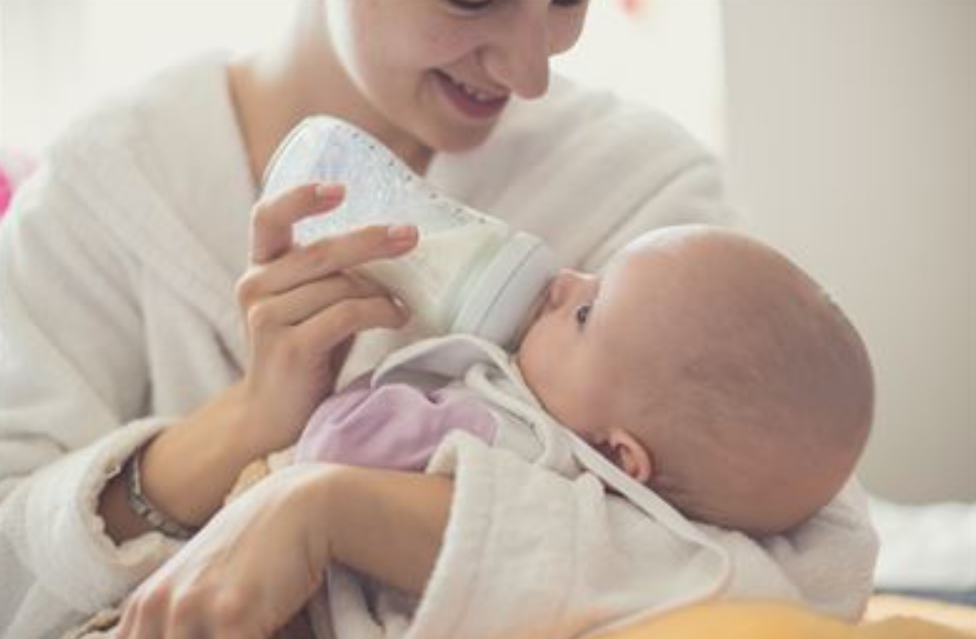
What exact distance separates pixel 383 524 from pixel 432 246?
23 cm

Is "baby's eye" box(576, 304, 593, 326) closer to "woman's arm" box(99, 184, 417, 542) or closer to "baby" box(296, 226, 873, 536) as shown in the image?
"baby" box(296, 226, 873, 536)

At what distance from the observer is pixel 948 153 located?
243 cm

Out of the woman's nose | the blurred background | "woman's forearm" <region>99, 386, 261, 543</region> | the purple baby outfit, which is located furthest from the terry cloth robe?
the blurred background

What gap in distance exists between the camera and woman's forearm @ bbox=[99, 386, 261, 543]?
3.01ft

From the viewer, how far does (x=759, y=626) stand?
0.64 meters

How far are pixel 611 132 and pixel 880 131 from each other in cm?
140

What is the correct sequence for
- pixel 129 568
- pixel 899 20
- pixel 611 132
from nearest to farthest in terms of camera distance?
pixel 129 568
pixel 611 132
pixel 899 20

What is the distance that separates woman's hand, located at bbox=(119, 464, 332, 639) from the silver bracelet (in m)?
0.24

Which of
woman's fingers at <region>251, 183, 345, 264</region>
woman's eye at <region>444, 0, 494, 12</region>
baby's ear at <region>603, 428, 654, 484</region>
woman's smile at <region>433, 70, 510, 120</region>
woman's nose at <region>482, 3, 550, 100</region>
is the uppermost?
woman's eye at <region>444, 0, 494, 12</region>

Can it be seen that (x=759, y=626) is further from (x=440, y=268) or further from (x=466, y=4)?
(x=466, y=4)

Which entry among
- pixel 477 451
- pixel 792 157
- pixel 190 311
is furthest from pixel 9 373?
pixel 792 157

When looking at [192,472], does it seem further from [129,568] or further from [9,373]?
[9,373]

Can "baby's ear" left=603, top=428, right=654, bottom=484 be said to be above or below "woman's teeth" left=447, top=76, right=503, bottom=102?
below

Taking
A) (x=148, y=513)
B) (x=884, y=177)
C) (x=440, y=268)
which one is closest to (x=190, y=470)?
(x=148, y=513)
